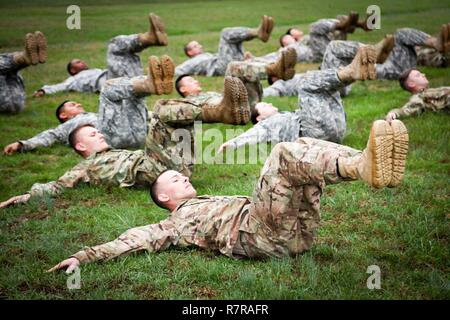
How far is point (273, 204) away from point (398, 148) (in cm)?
89

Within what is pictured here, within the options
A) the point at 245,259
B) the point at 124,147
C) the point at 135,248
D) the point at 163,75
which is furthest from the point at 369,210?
the point at 124,147

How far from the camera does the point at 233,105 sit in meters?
5.07

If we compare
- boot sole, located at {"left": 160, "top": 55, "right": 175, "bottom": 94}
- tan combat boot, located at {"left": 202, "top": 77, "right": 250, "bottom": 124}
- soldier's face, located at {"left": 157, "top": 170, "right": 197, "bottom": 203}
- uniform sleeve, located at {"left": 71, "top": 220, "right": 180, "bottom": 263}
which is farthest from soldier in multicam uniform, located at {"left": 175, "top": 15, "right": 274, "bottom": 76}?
uniform sleeve, located at {"left": 71, "top": 220, "right": 180, "bottom": 263}

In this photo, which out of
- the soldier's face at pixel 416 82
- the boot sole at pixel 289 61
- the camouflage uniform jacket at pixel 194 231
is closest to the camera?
the camouflage uniform jacket at pixel 194 231

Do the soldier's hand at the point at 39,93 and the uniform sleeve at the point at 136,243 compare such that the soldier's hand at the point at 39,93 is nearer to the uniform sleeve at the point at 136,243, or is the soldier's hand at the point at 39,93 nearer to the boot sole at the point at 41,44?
the boot sole at the point at 41,44

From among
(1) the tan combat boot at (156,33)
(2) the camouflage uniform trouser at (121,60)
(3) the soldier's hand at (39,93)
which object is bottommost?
(3) the soldier's hand at (39,93)

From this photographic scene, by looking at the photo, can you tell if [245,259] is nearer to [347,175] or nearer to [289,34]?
A: [347,175]

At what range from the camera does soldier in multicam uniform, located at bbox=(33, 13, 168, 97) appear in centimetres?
820

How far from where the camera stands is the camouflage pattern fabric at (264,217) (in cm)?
364

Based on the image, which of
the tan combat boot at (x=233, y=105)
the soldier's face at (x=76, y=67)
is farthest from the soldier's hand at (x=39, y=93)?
the tan combat boot at (x=233, y=105)

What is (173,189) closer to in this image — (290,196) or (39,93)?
(290,196)

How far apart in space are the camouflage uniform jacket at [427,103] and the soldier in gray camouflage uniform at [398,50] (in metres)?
1.00

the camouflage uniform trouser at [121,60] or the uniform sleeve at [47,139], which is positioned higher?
the camouflage uniform trouser at [121,60]

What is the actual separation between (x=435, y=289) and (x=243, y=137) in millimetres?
3471
